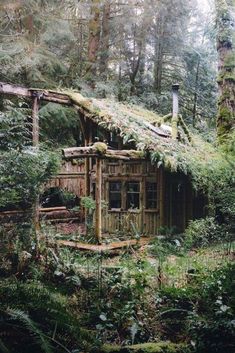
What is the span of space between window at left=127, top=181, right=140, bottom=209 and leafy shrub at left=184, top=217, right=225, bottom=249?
298 cm

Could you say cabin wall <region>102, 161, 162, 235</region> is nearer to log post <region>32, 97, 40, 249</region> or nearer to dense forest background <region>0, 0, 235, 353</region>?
dense forest background <region>0, 0, 235, 353</region>

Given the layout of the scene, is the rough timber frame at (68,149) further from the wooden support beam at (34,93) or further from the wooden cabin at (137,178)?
the wooden cabin at (137,178)

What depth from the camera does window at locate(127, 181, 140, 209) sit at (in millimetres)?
14719

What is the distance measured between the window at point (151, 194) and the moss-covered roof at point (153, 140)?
5.40ft

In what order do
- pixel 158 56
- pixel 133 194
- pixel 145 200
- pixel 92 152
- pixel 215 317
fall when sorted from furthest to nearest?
pixel 158 56 → pixel 133 194 → pixel 145 200 → pixel 92 152 → pixel 215 317

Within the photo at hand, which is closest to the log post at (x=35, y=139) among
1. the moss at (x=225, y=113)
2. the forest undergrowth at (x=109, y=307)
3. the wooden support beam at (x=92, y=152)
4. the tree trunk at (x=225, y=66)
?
the forest undergrowth at (x=109, y=307)

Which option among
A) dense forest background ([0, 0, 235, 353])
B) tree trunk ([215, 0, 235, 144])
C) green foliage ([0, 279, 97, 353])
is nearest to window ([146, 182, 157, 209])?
dense forest background ([0, 0, 235, 353])

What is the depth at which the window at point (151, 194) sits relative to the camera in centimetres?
1459

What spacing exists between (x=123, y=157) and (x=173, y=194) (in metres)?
3.41

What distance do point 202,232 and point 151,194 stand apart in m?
3.09

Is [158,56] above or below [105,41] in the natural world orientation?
below

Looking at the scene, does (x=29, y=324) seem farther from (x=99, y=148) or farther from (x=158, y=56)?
(x=158, y=56)

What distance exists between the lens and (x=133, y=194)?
14781 mm

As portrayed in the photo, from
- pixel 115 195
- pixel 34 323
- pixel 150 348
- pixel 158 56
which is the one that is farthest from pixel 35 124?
pixel 158 56
